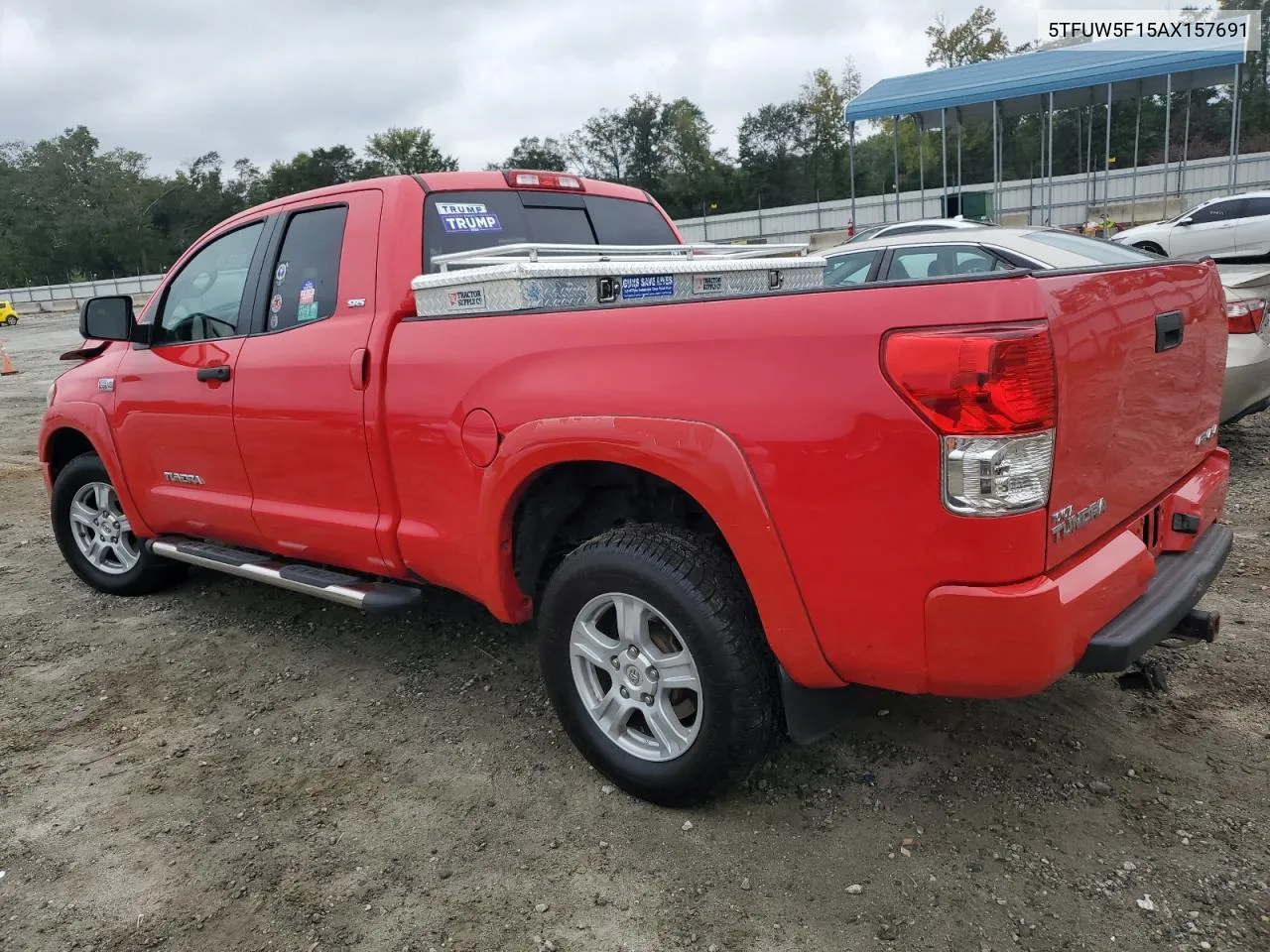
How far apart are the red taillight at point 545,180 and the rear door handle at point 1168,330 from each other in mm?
2511

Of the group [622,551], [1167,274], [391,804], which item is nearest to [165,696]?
[391,804]

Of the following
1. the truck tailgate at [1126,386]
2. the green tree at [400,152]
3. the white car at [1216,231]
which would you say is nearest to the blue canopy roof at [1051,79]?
the white car at [1216,231]

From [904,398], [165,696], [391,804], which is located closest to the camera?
[904,398]

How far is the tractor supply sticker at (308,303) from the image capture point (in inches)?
141

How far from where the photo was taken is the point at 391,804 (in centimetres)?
292

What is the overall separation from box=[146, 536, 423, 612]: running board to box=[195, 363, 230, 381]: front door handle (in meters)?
0.81

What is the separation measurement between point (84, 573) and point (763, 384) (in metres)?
4.54

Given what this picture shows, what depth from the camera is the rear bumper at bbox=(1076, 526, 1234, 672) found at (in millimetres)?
2149

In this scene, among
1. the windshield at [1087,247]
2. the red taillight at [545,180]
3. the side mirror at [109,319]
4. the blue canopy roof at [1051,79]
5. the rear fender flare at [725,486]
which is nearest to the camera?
the rear fender flare at [725,486]

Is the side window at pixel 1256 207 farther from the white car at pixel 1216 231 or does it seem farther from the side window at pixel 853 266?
the side window at pixel 853 266

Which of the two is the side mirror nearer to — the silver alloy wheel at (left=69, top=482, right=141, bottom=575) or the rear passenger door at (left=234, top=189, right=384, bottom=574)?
the rear passenger door at (left=234, top=189, right=384, bottom=574)

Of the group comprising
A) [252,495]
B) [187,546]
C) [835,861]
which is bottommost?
[835,861]

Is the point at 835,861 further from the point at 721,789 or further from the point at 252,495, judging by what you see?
the point at 252,495

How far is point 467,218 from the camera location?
365 centimetres
